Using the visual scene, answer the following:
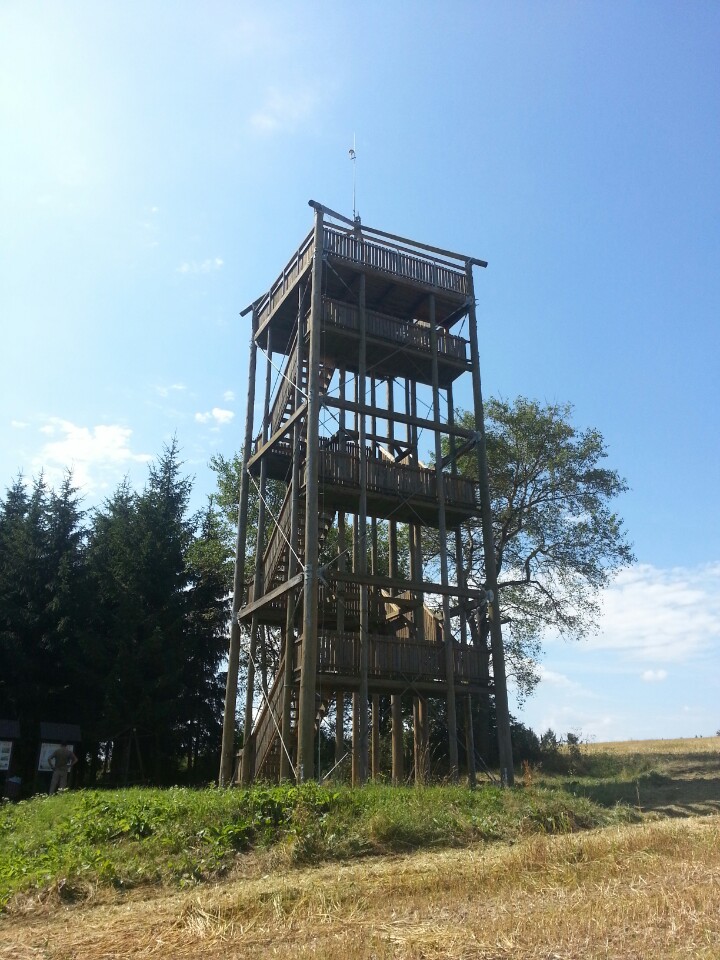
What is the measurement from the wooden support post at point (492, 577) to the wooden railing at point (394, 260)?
1.82ft

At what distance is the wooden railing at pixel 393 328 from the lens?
64.2 feet

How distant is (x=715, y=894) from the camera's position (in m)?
6.65

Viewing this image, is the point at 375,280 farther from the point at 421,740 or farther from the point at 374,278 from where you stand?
the point at 421,740

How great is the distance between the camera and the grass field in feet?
19.8

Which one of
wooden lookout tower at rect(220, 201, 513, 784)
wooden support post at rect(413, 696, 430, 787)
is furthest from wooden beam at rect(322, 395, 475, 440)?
wooden support post at rect(413, 696, 430, 787)

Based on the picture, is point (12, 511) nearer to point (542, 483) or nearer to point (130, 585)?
point (130, 585)

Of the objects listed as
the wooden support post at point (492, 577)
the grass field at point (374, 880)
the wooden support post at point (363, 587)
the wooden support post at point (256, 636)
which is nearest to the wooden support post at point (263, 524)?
the wooden support post at point (256, 636)

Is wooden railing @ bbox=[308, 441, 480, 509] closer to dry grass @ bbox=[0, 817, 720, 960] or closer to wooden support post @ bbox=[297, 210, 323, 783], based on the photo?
wooden support post @ bbox=[297, 210, 323, 783]

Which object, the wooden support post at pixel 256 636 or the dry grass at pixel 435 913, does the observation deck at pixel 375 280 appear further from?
the dry grass at pixel 435 913

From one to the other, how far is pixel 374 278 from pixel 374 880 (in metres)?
15.2

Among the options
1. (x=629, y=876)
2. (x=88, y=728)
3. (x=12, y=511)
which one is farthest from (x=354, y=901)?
(x=12, y=511)

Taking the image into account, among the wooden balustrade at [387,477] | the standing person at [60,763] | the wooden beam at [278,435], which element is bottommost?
the standing person at [60,763]

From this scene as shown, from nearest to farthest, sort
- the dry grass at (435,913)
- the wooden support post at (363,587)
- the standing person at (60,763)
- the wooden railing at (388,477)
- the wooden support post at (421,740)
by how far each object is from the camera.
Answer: the dry grass at (435,913) → the wooden support post at (421,740) → the wooden support post at (363,587) → the wooden railing at (388,477) → the standing person at (60,763)

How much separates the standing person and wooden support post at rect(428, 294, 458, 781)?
29.1 ft
